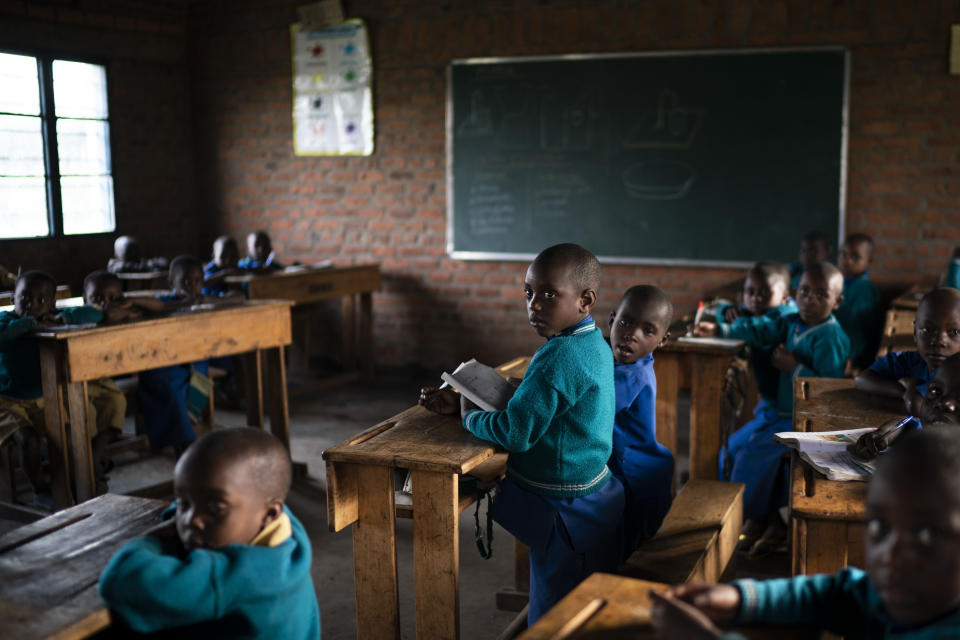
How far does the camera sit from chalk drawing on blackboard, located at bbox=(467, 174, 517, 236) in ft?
21.5

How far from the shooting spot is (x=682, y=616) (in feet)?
3.85

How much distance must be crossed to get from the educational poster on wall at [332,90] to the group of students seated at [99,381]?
8.05 feet

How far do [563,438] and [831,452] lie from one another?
24.4 inches

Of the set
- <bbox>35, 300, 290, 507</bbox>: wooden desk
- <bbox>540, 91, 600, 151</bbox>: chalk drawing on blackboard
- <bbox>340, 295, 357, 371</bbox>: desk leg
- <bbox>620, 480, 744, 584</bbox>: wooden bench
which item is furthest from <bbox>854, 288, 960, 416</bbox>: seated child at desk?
<bbox>340, 295, 357, 371</bbox>: desk leg

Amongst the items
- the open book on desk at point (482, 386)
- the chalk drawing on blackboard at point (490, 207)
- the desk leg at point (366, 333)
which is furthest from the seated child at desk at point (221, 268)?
the open book on desk at point (482, 386)

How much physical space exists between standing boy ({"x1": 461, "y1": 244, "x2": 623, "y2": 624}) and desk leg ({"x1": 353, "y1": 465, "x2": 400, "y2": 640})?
28cm

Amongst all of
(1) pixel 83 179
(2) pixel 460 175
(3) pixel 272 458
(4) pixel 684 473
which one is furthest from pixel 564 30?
(3) pixel 272 458

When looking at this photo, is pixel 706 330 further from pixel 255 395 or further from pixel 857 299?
pixel 255 395

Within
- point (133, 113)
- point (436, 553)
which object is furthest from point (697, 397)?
point (133, 113)

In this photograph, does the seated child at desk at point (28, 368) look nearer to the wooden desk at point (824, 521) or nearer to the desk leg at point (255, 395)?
the desk leg at point (255, 395)

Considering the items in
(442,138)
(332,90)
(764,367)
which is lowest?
(764,367)

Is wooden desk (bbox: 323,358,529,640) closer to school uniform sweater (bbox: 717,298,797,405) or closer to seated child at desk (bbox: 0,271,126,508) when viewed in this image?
school uniform sweater (bbox: 717,298,797,405)

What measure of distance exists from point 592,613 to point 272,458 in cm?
56

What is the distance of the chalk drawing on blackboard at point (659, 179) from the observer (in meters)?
6.02
